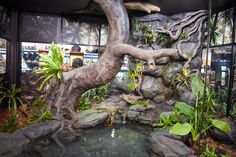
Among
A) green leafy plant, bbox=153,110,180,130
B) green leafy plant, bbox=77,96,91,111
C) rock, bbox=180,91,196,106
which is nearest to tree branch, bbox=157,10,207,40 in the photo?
rock, bbox=180,91,196,106

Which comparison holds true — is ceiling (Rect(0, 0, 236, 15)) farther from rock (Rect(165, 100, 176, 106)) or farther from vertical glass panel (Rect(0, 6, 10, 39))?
rock (Rect(165, 100, 176, 106))

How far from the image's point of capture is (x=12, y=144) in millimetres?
3031

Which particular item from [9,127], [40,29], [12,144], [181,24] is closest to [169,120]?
[12,144]

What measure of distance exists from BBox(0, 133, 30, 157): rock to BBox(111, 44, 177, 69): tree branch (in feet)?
7.24

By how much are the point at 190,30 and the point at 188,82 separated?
1.68 m

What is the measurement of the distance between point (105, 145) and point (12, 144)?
157cm

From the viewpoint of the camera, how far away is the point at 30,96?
6.46 metres

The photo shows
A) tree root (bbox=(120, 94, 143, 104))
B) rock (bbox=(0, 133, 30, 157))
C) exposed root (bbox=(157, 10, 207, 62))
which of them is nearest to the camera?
rock (bbox=(0, 133, 30, 157))

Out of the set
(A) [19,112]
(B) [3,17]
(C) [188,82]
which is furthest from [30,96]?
(C) [188,82]

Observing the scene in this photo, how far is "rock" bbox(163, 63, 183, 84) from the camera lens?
21.5 ft

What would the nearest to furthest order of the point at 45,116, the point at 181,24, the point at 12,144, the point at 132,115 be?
the point at 12,144 < the point at 45,116 < the point at 132,115 < the point at 181,24

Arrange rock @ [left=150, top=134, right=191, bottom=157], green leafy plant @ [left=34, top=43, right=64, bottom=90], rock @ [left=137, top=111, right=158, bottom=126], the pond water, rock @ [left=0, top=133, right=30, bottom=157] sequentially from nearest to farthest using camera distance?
rock @ [left=0, top=133, right=30, bottom=157], rock @ [left=150, top=134, right=191, bottom=157], the pond water, green leafy plant @ [left=34, top=43, right=64, bottom=90], rock @ [left=137, top=111, right=158, bottom=126]

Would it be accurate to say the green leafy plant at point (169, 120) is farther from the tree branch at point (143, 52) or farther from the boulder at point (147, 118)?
the tree branch at point (143, 52)

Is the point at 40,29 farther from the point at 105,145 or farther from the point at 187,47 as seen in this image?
the point at 187,47
